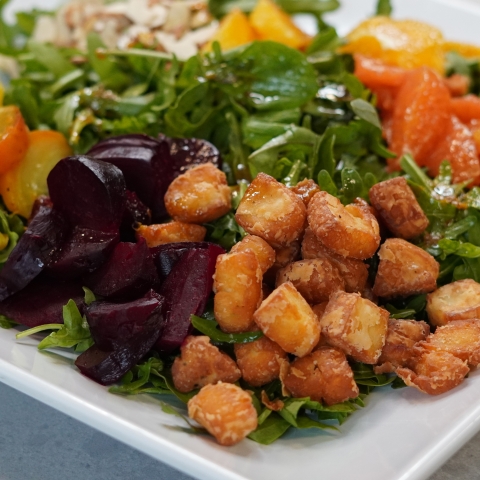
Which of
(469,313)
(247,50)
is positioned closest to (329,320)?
(469,313)

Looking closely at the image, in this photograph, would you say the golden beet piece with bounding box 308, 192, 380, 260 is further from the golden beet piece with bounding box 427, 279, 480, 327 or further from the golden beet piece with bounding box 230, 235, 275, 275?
the golden beet piece with bounding box 427, 279, 480, 327

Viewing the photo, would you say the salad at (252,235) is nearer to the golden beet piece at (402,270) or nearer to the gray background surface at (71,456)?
the golden beet piece at (402,270)

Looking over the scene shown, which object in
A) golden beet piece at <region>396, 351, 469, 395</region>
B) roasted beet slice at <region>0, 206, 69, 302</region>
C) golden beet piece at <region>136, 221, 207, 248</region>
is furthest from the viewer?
golden beet piece at <region>136, 221, 207, 248</region>

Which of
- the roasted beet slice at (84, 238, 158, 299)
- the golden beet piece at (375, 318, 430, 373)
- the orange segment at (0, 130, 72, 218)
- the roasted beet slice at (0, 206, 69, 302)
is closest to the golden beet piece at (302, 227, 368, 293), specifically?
the golden beet piece at (375, 318, 430, 373)

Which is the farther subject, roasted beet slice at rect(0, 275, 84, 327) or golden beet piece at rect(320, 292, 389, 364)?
roasted beet slice at rect(0, 275, 84, 327)

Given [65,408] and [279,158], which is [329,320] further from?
[279,158]

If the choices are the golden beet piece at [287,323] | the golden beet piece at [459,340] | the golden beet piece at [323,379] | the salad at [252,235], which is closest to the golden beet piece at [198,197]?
the salad at [252,235]

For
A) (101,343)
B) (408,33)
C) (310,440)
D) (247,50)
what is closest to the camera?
(310,440)
